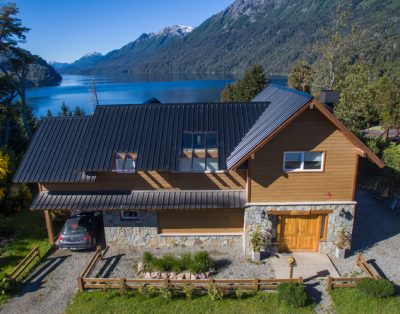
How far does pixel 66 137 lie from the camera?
18.1m

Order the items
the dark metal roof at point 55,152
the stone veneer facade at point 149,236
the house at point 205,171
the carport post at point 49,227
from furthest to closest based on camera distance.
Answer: the carport post at point 49,227 < the stone veneer facade at point 149,236 < the dark metal roof at point 55,152 < the house at point 205,171

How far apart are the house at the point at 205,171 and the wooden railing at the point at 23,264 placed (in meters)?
2.47

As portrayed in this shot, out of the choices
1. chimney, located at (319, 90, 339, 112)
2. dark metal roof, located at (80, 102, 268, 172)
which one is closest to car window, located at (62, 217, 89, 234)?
dark metal roof, located at (80, 102, 268, 172)

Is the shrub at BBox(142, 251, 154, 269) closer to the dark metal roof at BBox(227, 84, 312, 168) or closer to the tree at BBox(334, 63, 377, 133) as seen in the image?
the dark metal roof at BBox(227, 84, 312, 168)

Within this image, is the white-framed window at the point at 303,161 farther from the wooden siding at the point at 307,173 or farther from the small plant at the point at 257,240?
the small plant at the point at 257,240

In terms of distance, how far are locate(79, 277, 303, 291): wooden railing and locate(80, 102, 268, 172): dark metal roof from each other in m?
5.52

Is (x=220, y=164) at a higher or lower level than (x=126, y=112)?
lower

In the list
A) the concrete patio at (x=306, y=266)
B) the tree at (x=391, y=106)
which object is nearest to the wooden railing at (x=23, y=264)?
the concrete patio at (x=306, y=266)

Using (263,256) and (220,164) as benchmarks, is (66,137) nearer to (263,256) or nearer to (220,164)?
(220,164)

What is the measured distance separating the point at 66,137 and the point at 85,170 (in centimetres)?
311

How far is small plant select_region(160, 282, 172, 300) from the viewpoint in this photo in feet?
44.0

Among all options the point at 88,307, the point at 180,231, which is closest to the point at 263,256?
the point at 180,231

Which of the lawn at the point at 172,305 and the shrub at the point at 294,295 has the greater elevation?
the shrub at the point at 294,295

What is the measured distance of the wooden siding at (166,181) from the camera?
1675 cm
